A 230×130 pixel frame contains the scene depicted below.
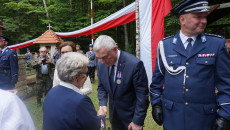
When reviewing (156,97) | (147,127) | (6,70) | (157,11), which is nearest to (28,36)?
(6,70)

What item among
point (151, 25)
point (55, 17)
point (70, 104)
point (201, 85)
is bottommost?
point (70, 104)

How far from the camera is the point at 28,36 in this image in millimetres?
17828

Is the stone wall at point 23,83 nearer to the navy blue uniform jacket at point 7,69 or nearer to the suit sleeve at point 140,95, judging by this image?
the navy blue uniform jacket at point 7,69

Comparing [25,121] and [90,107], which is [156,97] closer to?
[90,107]

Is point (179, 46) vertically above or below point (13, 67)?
above

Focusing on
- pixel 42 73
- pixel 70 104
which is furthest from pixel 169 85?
pixel 42 73

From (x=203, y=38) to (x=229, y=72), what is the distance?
0.38 m

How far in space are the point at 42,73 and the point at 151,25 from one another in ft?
12.2

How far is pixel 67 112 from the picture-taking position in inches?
51.9

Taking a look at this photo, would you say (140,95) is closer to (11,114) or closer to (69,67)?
(69,67)

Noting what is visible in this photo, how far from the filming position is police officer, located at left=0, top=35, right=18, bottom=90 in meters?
3.87

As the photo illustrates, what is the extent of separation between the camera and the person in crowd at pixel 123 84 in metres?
1.92

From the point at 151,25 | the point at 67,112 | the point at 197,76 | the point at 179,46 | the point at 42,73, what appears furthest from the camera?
the point at 42,73

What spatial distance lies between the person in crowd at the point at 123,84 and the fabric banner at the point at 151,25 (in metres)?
2.99
